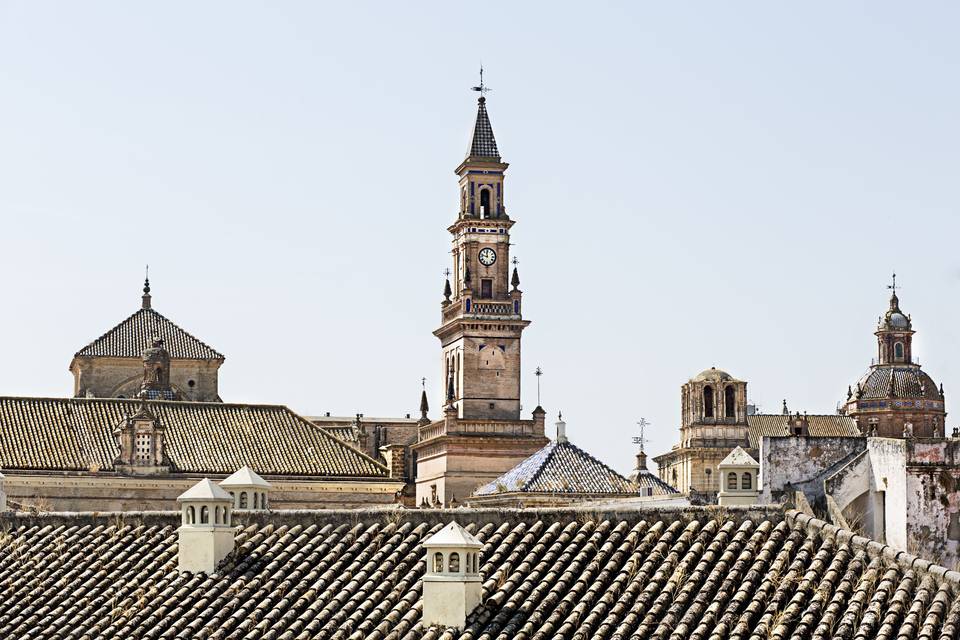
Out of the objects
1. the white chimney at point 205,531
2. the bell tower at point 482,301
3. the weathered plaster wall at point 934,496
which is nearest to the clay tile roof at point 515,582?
the white chimney at point 205,531

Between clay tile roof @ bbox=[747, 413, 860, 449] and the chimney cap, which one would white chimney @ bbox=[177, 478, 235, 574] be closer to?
the chimney cap

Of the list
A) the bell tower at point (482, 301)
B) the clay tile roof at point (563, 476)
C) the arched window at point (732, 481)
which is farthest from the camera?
the bell tower at point (482, 301)

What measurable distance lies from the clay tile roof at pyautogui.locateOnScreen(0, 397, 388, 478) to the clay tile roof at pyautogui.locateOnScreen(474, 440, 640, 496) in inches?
215

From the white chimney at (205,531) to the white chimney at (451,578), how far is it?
3.61 meters

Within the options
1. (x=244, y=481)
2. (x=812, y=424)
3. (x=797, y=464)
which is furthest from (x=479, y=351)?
(x=244, y=481)

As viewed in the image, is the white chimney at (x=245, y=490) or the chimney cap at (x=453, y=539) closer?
the chimney cap at (x=453, y=539)

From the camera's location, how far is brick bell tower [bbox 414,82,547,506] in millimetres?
73688

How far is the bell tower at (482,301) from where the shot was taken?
2992 inches

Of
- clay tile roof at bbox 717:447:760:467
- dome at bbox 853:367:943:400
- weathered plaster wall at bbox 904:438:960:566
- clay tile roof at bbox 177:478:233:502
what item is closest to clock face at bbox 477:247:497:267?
dome at bbox 853:367:943:400

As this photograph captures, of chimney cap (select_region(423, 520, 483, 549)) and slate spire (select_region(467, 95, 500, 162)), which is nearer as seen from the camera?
chimney cap (select_region(423, 520, 483, 549))

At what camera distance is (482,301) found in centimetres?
7669

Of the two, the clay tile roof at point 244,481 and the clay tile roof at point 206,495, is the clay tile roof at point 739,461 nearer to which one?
the clay tile roof at point 206,495

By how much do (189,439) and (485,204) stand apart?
23.6 metres

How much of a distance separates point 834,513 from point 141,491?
35915mm
